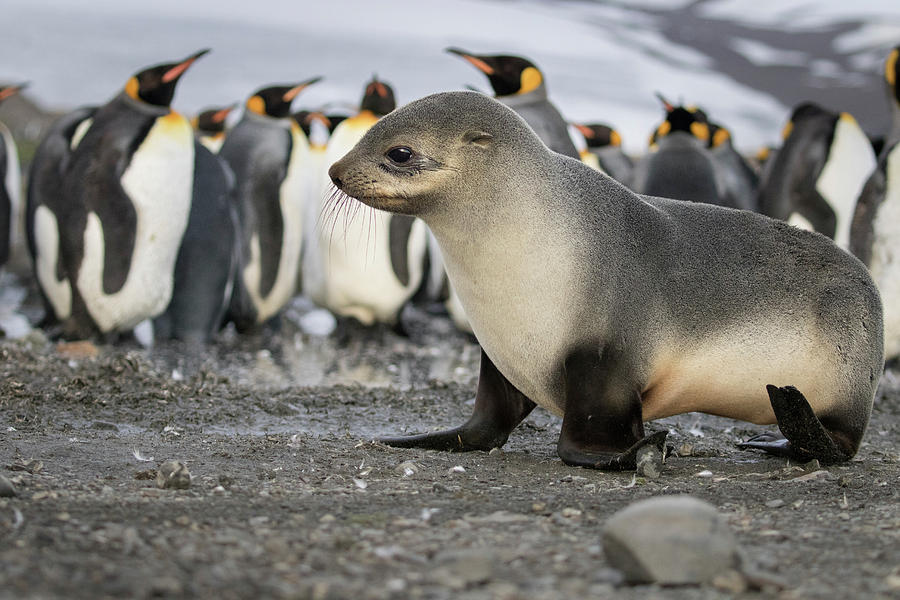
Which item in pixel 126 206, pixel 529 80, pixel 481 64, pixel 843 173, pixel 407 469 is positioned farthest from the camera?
pixel 843 173

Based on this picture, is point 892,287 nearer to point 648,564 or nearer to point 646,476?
point 646,476

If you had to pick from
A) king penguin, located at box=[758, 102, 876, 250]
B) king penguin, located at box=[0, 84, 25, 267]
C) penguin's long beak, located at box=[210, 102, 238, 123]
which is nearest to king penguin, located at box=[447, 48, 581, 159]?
king penguin, located at box=[758, 102, 876, 250]

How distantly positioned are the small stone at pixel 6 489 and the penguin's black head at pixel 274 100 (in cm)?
775

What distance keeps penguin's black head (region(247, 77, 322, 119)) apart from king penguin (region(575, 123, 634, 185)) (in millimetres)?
3655

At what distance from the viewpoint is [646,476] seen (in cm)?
357

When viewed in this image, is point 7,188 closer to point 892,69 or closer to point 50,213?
point 50,213

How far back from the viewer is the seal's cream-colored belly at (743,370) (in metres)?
3.88

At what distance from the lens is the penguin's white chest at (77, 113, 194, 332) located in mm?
7961

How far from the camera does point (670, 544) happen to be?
220 centimetres

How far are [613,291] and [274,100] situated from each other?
713 cm

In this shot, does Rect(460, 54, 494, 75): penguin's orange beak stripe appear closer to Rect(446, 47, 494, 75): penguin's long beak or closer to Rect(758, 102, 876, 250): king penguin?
Rect(446, 47, 494, 75): penguin's long beak

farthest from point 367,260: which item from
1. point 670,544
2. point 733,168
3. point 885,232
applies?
point 670,544

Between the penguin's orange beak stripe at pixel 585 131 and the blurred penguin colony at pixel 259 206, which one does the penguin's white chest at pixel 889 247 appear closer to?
the blurred penguin colony at pixel 259 206

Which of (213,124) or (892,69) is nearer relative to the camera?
(892,69)
